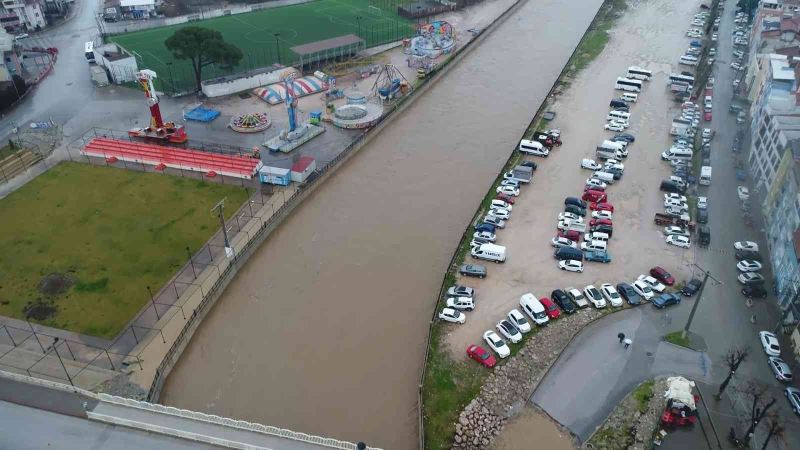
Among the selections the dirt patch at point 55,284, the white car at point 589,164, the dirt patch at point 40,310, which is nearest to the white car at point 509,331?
the white car at point 589,164

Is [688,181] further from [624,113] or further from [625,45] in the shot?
[625,45]

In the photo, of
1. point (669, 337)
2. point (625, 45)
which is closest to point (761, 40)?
point (625, 45)

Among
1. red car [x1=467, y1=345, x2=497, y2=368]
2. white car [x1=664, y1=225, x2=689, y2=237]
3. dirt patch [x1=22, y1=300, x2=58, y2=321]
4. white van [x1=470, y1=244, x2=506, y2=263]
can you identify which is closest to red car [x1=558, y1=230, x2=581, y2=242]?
white van [x1=470, y1=244, x2=506, y2=263]

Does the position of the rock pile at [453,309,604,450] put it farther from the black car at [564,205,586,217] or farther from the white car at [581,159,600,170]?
the white car at [581,159,600,170]

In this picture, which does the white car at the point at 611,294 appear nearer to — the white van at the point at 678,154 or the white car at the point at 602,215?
the white car at the point at 602,215

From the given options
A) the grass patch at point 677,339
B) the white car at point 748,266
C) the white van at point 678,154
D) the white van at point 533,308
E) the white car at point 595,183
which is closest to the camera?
the grass patch at point 677,339
